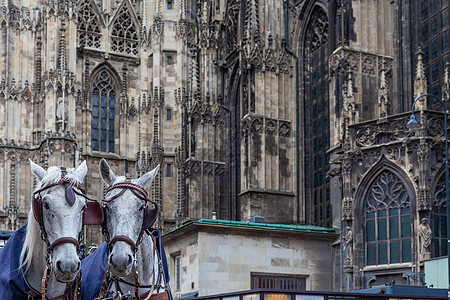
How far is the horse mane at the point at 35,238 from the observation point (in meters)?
6.73

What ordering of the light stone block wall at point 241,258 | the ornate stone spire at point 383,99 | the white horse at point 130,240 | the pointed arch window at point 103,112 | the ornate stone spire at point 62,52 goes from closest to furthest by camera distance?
the white horse at point 130,240 → the ornate stone spire at point 383,99 → the light stone block wall at point 241,258 → the ornate stone spire at point 62,52 → the pointed arch window at point 103,112

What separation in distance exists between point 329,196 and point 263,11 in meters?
8.62

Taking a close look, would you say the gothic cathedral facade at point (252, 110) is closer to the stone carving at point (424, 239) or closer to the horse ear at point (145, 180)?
the stone carving at point (424, 239)

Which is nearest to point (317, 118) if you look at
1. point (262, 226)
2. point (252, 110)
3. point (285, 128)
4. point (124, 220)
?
point (285, 128)

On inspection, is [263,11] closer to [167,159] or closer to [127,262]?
[167,159]

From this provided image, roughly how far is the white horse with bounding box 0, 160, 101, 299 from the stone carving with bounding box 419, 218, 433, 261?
1772 centimetres

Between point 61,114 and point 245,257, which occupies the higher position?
point 61,114

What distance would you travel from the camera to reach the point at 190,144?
4028 centimetres

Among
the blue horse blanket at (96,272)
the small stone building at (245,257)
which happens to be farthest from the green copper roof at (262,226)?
the blue horse blanket at (96,272)

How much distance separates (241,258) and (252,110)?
8.32 metres

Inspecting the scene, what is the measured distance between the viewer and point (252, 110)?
3441cm

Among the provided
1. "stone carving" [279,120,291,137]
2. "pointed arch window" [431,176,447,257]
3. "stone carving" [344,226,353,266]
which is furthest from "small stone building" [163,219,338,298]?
"stone carving" [279,120,291,137]

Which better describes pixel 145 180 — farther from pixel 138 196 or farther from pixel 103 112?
pixel 103 112

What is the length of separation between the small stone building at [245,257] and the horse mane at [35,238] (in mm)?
20240
